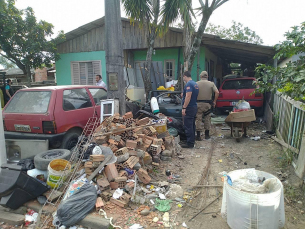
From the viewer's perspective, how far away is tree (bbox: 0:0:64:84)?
1144 centimetres

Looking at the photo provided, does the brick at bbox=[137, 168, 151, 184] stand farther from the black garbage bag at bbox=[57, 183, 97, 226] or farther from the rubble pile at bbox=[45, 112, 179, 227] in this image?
the black garbage bag at bbox=[57, 183, 97, 226]

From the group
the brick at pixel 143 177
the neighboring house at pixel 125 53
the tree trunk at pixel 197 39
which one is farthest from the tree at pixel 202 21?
the brick at pixel 143 177

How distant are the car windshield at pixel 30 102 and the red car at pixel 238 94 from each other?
719 centimetres

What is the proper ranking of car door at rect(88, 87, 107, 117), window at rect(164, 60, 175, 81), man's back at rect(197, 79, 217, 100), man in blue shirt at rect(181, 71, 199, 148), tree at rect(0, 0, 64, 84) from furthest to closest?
window at rect(164, 60, 175, 81) < tree at rect(0, 0, 64, 84) < man's back at rect(197, 79, 217, 100) < car door at rect(88, 87, 107, 117) < man in blue shirt at rect(181, 71, 199, 148)

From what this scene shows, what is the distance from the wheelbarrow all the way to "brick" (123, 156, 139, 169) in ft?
11.3

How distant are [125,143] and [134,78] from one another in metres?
7.92

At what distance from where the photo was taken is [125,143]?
4730 millimetres

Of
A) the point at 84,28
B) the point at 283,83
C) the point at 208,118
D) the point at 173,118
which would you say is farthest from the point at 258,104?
the point at 84,28

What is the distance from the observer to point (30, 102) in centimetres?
500

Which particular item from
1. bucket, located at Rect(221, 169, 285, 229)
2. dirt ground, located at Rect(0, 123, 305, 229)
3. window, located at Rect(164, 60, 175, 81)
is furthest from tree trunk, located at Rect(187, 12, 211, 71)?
bucket, located at Rect(221, 169, 285, 229)

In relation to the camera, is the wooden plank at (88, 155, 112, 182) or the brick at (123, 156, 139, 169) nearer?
the wooden plank at (88, 155, 112, 182)

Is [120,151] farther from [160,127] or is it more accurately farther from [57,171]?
[160,127]

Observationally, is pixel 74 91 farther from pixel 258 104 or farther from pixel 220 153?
pixel 258 104

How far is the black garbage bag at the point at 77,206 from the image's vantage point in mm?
2986
